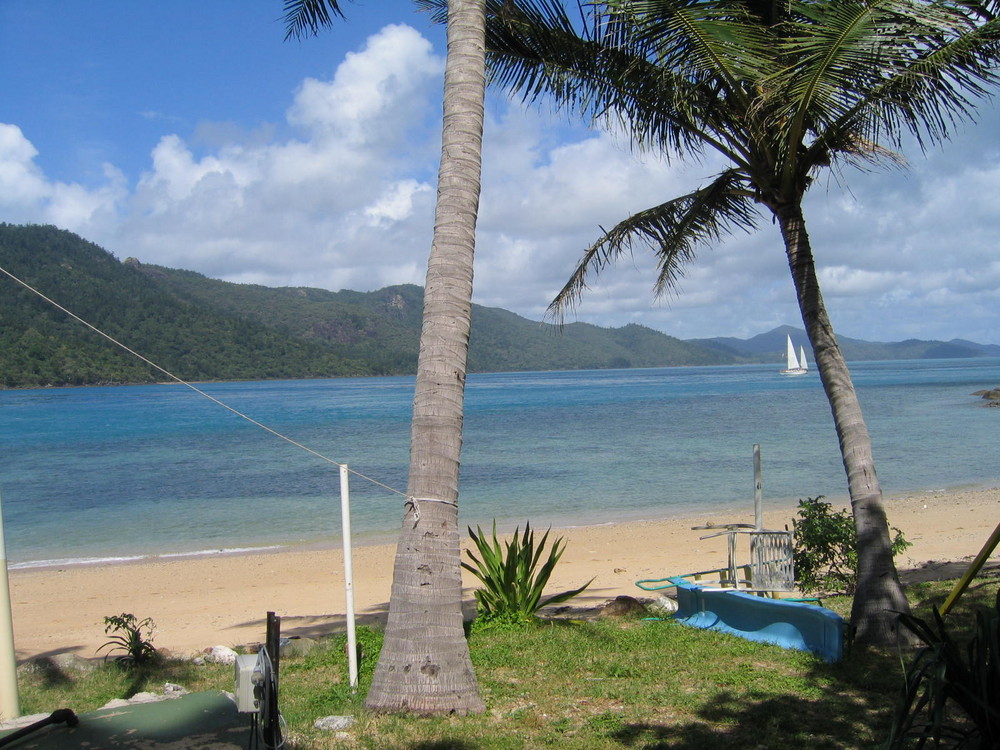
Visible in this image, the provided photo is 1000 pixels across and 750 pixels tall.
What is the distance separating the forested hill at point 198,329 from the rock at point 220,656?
13.5 ft

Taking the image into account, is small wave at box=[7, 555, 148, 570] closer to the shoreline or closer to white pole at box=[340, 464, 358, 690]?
the shoreline

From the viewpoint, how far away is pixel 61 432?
49219mm

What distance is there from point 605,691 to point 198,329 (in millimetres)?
101547

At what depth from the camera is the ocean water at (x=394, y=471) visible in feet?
59.1

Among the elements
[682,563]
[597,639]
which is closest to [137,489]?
[682,563]

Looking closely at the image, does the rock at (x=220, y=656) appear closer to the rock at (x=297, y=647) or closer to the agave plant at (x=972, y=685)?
the rock at (x=297, y=647)

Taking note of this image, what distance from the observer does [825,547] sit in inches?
297

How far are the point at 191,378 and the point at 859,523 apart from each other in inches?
3597

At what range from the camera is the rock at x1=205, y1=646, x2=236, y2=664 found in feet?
21.6

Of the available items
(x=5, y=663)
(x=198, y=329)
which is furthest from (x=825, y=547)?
(x=198, y=329)

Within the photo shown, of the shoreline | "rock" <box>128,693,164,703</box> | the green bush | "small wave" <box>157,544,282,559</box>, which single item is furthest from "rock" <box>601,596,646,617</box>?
"small wave" <box>157,544,282,559</box>

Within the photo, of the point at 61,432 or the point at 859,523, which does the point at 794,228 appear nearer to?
the point at 859,523

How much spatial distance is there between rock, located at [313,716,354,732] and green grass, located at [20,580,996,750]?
5 cm

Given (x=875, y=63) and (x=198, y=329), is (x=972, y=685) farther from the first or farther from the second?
(x=198, y=329)
